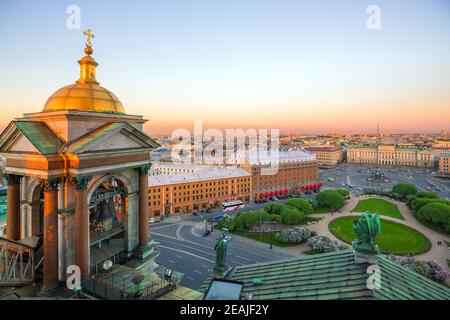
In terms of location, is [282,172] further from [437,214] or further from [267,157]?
[437,214]

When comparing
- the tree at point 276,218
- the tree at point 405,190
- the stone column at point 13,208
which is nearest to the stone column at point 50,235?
the stone column at point 13,208

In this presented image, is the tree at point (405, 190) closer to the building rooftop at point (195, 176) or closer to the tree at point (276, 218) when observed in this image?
the building rooftop at point (195, 176)

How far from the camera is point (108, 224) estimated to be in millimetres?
16797

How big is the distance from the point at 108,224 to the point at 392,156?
191m

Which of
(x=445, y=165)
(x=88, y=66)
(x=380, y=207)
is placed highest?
(x=88, y=66)

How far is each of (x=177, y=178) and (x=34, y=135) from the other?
6099 cm

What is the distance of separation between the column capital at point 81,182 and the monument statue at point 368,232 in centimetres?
1190

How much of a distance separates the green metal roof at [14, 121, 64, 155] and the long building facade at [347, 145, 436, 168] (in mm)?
191939

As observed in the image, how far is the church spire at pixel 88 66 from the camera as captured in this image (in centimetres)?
1566

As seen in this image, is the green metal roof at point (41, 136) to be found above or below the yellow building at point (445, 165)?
above

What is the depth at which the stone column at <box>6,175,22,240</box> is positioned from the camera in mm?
14570

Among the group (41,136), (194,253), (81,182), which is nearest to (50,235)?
(81,182)

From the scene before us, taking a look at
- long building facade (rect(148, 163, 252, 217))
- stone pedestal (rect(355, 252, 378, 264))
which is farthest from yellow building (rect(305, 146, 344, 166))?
stone pedestal (rect(355, 252, 378, 264))
